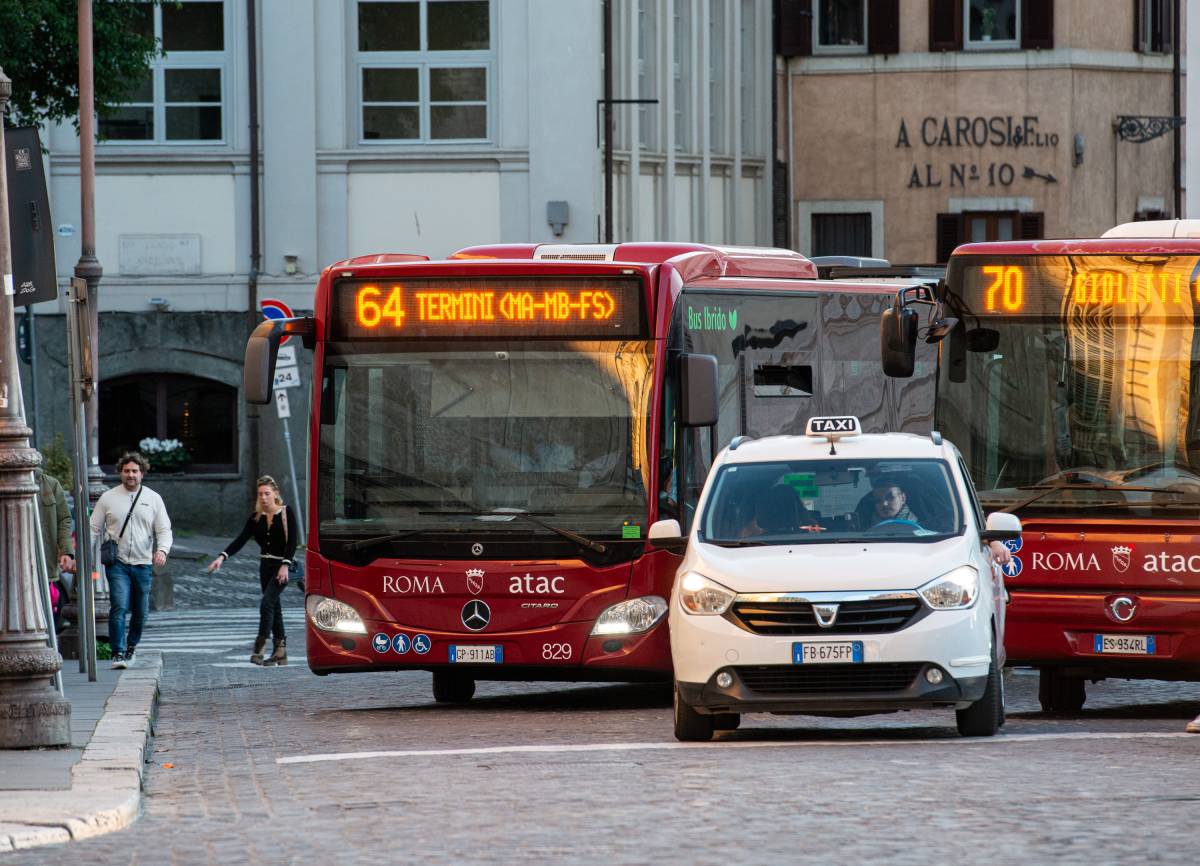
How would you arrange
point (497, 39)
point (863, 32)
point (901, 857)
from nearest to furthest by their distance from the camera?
point (901, 857), point (497, 39), point (863, 32)

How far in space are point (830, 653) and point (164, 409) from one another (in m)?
23.8

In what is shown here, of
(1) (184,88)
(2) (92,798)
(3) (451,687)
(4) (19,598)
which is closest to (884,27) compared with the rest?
(1) (184,88)

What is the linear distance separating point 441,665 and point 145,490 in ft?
19.2

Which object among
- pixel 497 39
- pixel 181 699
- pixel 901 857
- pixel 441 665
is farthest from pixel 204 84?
pixel 901 857

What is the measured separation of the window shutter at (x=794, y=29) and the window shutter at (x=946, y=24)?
1881 mm

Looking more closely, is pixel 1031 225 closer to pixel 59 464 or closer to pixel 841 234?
pixel 841 234

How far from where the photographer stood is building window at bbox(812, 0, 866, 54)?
41188 mm

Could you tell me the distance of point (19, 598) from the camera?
44.8 ft

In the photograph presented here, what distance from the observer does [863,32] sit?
4116 cm

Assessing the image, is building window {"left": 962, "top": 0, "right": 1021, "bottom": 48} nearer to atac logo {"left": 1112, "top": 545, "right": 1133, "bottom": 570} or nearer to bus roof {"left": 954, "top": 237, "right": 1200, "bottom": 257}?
bus roof {"left": 954, "top": 237, "right": 1200, "bottom": 257}

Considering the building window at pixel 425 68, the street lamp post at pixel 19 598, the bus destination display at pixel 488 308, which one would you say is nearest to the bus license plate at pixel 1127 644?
the bus destination display at pixel 488 308

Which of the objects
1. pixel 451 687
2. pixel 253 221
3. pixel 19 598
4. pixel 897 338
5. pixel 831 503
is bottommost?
pixel 451 687

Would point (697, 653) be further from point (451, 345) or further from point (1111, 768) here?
point (451, 345)

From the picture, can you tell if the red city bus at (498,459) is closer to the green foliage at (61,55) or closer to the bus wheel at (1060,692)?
the bus wheel at (1060,692)
